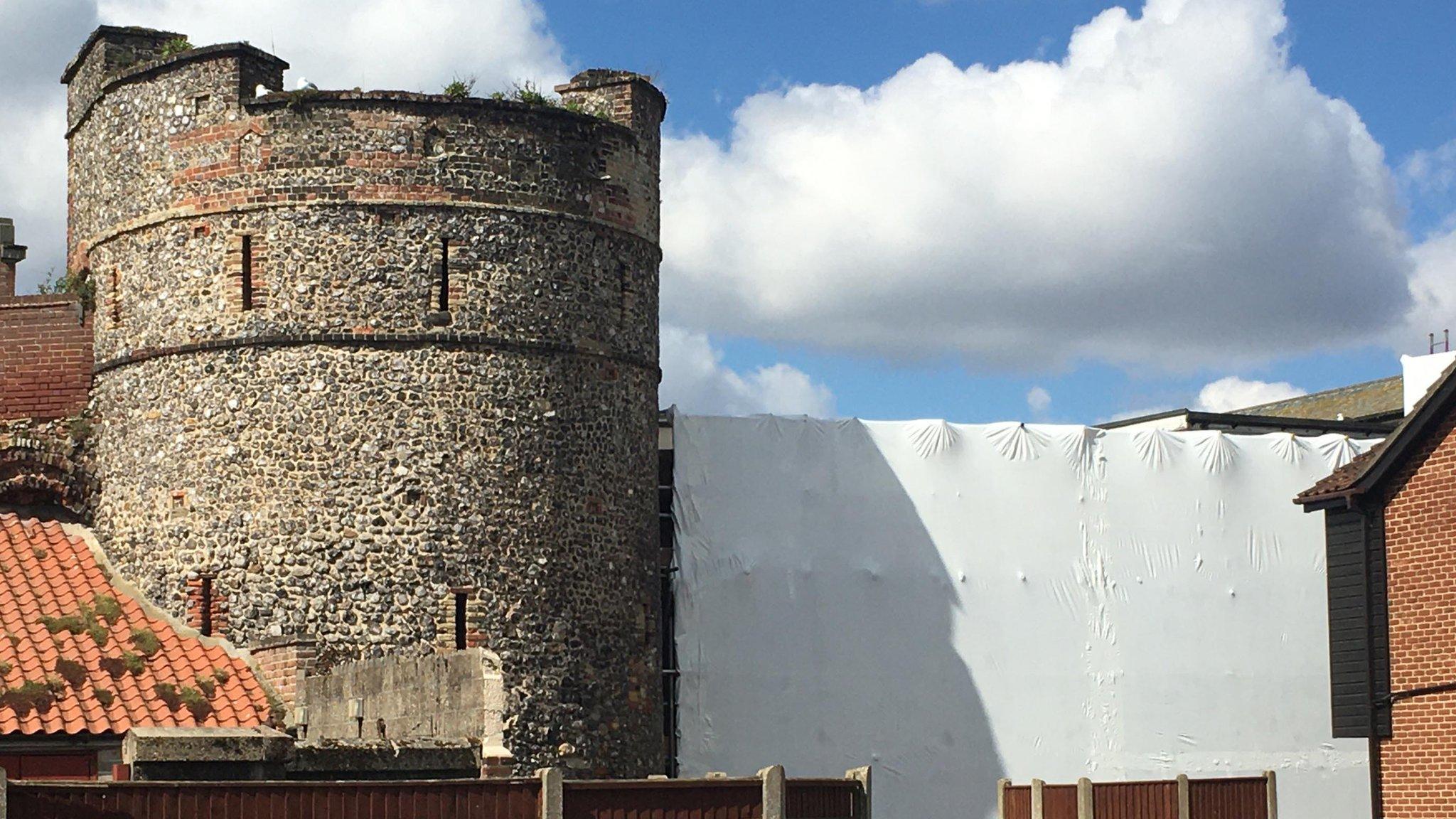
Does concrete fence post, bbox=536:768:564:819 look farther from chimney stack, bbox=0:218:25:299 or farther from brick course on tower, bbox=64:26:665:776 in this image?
chimney stack, bbox=0:218:25:299

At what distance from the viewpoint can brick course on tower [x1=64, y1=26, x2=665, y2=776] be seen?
70.6 feet

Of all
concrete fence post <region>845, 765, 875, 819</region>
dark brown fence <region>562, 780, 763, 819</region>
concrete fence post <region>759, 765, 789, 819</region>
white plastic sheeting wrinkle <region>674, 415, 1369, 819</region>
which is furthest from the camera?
white plastic sheeting wrinkle <region>674, 415, 1369, 819</region>

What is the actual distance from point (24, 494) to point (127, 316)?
2.28m

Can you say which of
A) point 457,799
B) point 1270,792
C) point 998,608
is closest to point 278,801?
point 457,799

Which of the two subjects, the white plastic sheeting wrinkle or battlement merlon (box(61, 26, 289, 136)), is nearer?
battlement merlon (box(61, 26, 289, 136))

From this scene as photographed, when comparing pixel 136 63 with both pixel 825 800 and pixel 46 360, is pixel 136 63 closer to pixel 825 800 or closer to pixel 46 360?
pixel 46 360

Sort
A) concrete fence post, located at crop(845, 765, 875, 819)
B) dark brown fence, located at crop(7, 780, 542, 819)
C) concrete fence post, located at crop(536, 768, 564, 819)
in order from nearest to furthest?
dark brown fence, located at crop(7, 780, 542, 819) → concrete fence post, located at crop(536, 768, 564, 819) → concrete fence post, located at crop(845, 765, 875, 819)

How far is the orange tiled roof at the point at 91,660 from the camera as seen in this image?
19703 millimetres

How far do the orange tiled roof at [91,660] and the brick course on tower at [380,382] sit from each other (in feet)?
1.56

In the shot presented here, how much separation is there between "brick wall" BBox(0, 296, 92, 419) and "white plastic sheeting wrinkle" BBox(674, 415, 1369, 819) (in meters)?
7.41

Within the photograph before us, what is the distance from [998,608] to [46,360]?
41.0 ft

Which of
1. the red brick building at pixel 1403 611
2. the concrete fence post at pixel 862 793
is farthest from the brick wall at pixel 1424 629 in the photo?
the concrete fence post at pixel 862 793

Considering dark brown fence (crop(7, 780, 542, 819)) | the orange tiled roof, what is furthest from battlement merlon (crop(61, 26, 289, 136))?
dark brown fence (crop(7, 780, 542, 819))

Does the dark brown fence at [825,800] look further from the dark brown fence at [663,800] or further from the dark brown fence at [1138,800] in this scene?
the dark brown fence at [1138,800]
